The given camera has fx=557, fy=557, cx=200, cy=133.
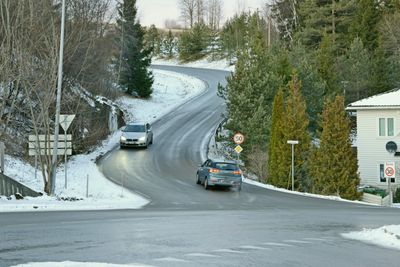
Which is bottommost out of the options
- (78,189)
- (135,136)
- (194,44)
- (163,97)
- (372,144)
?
(78,189)

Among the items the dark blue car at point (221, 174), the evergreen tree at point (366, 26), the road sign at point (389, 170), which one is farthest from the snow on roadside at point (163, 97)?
the road sign at point (389, 170)

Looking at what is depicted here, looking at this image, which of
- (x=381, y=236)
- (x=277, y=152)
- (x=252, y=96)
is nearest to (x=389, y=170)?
(x=277, y=152)

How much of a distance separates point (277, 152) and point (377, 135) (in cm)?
1103

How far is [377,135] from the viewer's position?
1610 inches

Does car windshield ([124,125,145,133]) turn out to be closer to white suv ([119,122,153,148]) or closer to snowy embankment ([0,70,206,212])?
white suv ([119,122,153,148])

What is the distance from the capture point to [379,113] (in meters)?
40.9

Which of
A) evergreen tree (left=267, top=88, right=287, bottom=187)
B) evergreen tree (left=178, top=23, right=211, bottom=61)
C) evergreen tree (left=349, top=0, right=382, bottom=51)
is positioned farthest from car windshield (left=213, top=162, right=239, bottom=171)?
evergreen tree (left=178, top=23, right=211, bottom=61)

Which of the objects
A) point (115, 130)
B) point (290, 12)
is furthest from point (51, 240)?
point (290, 12)

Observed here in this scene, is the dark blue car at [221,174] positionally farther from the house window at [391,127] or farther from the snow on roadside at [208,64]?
the snow on roadside at [208,64]

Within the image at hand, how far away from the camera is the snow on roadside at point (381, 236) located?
12318 mm

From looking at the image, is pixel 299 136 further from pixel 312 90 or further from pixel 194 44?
pixel 194 44

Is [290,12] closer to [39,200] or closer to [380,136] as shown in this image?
[380,136]

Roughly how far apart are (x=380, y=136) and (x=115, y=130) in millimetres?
22677

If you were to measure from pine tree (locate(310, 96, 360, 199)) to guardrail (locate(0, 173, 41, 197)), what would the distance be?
55.7 feet
